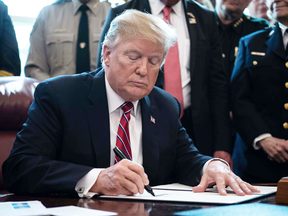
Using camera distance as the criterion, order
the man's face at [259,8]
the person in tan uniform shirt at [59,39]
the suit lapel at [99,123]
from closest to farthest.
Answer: the suit lapel at [99,123], the person in tan uniform shirt at [59,39], the man's face at [259,8]

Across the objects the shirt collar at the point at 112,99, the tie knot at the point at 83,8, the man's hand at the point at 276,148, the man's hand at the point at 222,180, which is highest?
the tie knot at the point at 83,8

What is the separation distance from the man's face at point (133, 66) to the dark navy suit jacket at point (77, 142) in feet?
0.33

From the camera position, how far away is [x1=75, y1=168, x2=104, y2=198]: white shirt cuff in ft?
4.59

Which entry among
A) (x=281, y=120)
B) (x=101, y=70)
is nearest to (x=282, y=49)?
(x=281, y=120)

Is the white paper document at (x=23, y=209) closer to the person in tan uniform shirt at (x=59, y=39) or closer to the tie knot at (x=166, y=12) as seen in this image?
the tie knot at (x=166, y=12)

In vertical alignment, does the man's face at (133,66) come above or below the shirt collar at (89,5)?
below

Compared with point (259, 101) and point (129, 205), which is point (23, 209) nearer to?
point (129, 205)

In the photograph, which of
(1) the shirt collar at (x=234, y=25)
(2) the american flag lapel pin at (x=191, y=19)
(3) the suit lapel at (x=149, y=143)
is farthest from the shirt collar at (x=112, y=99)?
(1) the shirt collar at (x=234, y=25)

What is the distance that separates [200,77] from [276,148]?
26.5 inches

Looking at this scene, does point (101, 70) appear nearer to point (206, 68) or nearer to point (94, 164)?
point (94, 164)

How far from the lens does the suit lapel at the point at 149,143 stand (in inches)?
72.4

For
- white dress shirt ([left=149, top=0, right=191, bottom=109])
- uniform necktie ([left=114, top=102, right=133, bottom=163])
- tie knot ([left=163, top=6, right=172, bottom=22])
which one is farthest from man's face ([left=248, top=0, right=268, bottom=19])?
uniform necktie ([left=114, top=102, right=133, bottom=163])

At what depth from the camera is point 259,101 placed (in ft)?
8.74

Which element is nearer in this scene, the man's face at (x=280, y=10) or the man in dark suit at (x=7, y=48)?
the man's face at (x=280, y=10)
